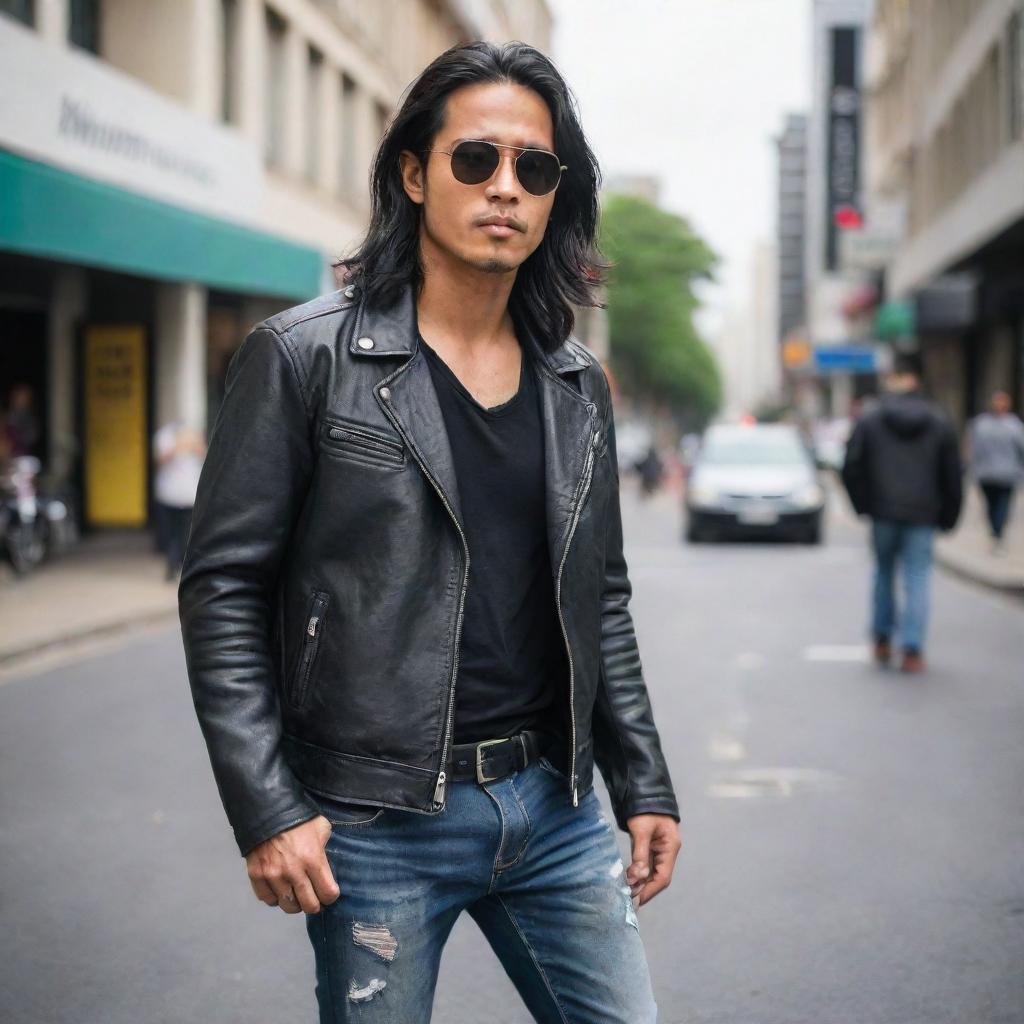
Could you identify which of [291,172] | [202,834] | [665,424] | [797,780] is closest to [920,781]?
[797,780]

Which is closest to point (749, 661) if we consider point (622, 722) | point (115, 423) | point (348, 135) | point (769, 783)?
point (769, 783)

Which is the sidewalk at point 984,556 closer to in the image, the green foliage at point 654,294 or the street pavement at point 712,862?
the street pavement at point 712,862

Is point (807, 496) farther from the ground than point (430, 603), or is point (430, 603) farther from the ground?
point (430, 603)

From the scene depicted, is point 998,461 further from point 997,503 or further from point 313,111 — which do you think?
point 313,111

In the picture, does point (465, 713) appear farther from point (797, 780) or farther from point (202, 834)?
point (797, 780)

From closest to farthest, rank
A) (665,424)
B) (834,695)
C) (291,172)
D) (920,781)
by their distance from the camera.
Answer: (920,781) → (834,695) → (291,172) → (665,424)

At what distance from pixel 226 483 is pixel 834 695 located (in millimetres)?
7098

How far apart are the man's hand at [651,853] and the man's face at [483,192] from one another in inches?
34.8

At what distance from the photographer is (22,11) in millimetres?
15305

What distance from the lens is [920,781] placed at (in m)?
6.51

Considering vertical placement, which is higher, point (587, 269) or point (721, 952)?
point (587, 269)

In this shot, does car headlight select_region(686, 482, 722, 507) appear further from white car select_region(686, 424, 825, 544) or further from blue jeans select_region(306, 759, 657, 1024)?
blue jeans select_region(306, 759, 657, 1024)

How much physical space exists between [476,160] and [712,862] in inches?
141

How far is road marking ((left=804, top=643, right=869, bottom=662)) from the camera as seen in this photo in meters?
10.2
